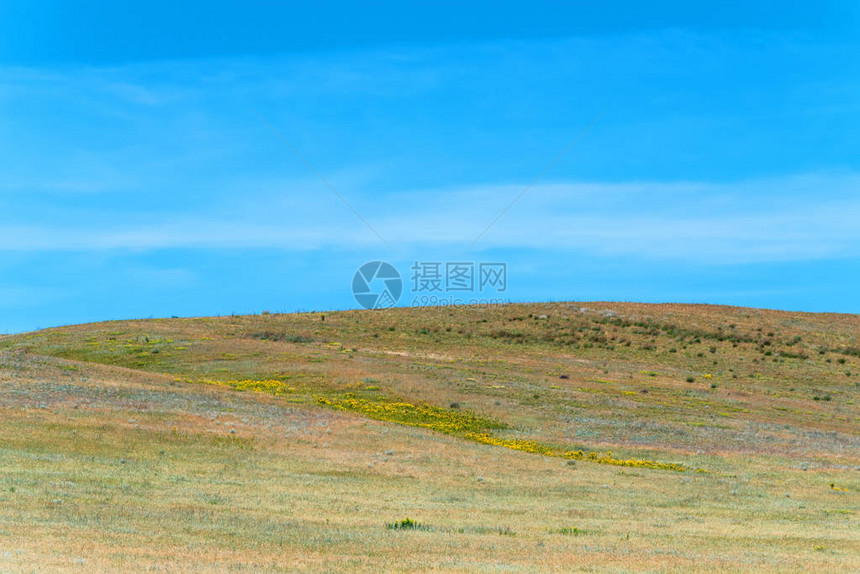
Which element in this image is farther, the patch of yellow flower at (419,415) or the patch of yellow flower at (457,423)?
the patch of yellow flower at (419,415)

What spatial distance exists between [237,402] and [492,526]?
79.8 feet

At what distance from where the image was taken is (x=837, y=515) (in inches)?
953

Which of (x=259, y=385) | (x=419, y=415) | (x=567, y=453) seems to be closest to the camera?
(x=567, y=453)

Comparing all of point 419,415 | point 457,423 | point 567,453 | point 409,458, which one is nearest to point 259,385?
point 419,415

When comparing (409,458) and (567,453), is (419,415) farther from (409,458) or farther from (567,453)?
(409,458)

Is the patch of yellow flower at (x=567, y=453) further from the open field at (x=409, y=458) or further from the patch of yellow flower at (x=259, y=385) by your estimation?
the patch of yellow flower at (x=259, y=385)

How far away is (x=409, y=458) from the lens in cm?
3122

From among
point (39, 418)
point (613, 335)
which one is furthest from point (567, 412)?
point (613, 335)

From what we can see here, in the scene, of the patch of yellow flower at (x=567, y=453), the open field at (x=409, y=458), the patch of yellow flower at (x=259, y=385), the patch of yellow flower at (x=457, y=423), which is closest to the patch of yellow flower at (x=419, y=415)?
the patch of yellow flower at (x=457, y=423)

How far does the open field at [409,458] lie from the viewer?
16.1 m

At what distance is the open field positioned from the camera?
16.1 meters

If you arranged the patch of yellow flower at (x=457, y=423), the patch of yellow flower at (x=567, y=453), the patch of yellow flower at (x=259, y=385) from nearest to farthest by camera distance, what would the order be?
the patch of yellow flower at (x=567, y=453), the patch of yellow flower at (x=457, y=423), the patch of yellow flower at (x=259, y=385)

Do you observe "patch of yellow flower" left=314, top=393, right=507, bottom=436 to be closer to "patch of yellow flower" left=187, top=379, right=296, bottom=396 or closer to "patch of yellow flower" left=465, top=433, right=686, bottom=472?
"patch of yellow flower" left=465, top=433, right=686, bottom=472

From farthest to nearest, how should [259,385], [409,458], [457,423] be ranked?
[259,385], [457,423], [409,458]
